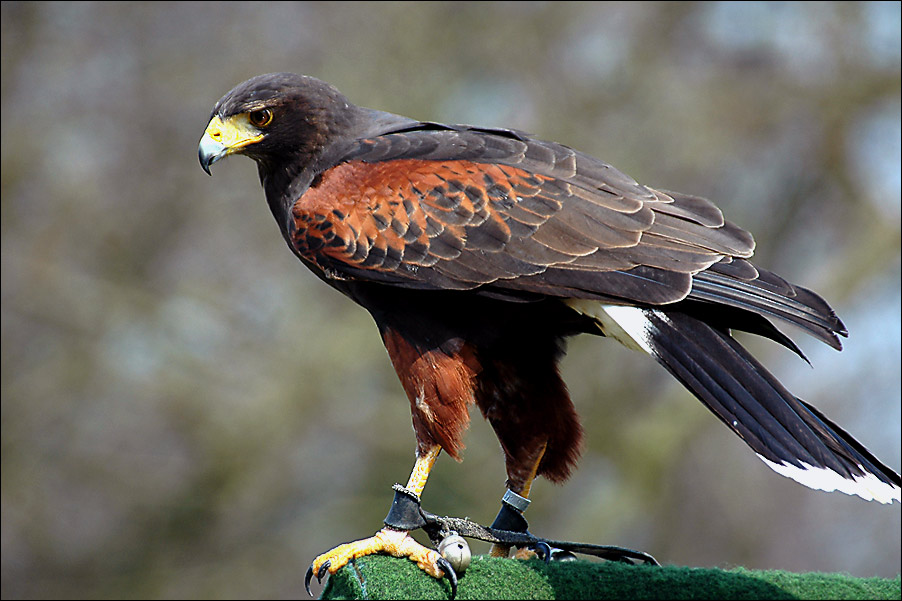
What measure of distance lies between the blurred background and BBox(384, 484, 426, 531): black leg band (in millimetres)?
5288

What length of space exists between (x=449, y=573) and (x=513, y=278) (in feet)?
2.93

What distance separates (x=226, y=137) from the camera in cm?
342

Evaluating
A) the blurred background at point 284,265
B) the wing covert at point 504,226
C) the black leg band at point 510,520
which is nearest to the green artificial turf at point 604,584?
the black leg band at point 510,520

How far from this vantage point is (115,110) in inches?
344

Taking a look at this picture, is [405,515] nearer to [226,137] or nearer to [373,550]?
[373,550]

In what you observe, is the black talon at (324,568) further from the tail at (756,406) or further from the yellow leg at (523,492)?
the tail at (756,406)

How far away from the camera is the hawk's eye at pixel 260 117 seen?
3410 mm

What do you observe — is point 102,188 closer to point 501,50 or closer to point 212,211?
point 212,211

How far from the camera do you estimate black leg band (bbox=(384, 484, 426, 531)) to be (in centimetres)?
287

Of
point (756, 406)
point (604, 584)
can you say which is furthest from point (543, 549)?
→ point (756, 406)

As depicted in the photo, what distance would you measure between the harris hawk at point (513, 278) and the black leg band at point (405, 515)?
0.01m

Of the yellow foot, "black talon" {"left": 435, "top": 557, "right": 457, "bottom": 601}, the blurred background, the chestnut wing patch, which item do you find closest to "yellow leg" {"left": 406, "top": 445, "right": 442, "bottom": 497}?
the yellow foot

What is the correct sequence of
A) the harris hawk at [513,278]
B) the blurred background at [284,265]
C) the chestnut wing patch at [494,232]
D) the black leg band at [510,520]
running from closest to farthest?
the harris hawk at [513,278] → the chestnut wing patch at [494,232] → the black leg band at [510,520] → the blurred background at [284,265]

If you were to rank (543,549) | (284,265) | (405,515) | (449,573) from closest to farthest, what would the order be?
(449,573) → (405,515) → (543,549) → (284,265)
